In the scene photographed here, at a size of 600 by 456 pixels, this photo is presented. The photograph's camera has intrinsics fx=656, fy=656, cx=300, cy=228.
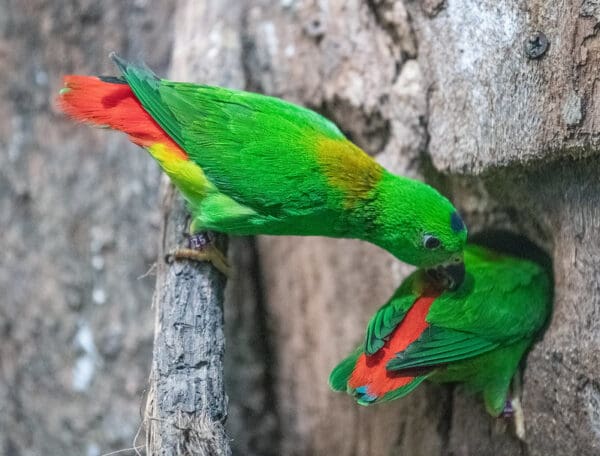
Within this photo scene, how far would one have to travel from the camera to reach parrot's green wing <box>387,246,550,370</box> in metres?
2.20

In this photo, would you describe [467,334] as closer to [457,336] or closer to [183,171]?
[457,336]

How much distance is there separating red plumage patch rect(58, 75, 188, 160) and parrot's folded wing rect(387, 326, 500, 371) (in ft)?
3.63

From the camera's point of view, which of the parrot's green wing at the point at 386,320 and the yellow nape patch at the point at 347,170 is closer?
Answer: the parrot's green wing at the point at 386,320

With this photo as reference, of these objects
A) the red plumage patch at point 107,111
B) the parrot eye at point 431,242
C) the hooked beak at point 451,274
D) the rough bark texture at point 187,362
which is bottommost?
the rough bark texture at point 187,362

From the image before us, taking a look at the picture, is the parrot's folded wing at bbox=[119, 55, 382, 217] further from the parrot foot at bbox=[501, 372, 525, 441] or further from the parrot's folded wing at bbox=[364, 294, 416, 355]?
the parrot foot at bbox=[501, 372, 525, 441]

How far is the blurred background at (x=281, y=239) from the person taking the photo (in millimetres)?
2250

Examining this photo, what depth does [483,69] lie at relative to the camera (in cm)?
232

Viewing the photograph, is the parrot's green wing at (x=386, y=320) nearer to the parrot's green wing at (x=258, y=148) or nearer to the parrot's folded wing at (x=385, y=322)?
the parrot's folded wing at (x=385, y=322)

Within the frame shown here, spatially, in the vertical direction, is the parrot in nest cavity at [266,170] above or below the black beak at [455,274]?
above

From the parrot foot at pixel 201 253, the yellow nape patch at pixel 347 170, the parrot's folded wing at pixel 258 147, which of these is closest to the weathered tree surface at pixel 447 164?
the yellow nape patch at pixel 347 170

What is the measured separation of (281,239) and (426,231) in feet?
3.79

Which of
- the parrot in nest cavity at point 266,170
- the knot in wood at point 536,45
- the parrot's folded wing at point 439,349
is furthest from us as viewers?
the parrot in nest cavity at point 266,170

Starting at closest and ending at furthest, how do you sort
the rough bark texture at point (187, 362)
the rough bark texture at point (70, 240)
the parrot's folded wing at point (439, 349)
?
the rough bark texture at point (187, 362), the parrot's folded wing at point (439, 349), the rough bark texture at point (70, 240)

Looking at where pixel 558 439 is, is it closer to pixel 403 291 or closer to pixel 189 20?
pixel 403 291
